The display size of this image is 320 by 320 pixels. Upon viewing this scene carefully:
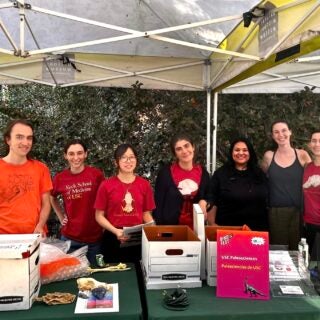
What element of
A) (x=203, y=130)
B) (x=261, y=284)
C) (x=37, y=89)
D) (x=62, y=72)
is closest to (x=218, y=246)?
(x=261, y=284)

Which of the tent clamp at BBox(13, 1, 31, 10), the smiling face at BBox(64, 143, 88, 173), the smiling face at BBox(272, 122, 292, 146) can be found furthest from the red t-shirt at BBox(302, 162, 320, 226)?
the tent clamp at BBox(13, 1, 31, 10)

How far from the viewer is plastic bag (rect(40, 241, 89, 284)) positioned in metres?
1.62

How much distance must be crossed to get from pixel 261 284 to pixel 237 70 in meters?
1.65

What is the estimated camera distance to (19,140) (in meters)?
2.06

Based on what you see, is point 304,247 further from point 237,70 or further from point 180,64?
point 180,64

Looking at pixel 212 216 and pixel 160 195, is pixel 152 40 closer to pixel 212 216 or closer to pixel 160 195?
pixel 160 195

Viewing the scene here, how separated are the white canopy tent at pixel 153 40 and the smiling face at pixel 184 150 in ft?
2.10

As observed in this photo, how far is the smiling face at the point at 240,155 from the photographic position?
254cm

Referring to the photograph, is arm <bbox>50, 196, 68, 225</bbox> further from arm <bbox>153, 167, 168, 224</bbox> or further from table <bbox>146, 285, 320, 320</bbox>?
table <bbox>146, 285, 320, 320</bbox>

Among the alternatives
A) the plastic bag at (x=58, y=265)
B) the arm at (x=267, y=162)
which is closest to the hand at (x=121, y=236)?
the plastic bag at (x=58, y=265)

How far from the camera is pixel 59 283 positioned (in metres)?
1.62

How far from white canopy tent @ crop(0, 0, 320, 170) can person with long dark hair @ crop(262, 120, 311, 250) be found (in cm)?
69

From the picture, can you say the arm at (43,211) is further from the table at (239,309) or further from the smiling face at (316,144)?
the smiling face at (316,144)

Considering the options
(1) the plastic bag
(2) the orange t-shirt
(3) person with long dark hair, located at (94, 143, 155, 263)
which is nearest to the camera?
(1) the plastic bag
